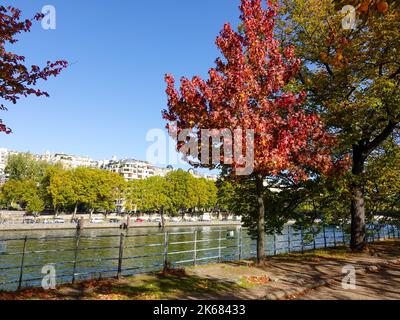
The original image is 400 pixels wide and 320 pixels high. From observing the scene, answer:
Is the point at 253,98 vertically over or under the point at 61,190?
under

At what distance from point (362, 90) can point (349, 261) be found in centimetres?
828

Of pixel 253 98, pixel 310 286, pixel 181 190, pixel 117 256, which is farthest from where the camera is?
pixel 181 190

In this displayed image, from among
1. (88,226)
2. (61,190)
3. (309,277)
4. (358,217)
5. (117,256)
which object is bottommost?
(117,256)

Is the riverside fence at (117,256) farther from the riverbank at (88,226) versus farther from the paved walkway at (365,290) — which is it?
the riverbank at (88,226)

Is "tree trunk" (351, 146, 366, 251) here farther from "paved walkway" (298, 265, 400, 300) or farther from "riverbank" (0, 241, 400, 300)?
"paved walkway" (298, 265, 400, 300)

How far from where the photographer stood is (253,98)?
44.2 ft

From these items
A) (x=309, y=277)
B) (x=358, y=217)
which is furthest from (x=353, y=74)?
(x=309, y=277)

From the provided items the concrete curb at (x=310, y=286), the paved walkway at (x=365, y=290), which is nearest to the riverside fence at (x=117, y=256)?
the concrete curb at (x=310, y=286)

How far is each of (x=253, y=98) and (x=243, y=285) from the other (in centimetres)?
660

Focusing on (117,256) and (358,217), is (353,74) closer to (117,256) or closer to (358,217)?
(358,217)

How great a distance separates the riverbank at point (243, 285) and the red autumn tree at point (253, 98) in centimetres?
371

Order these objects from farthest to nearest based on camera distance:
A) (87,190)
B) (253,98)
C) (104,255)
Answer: (87,190)
(104,255)
(253,98)

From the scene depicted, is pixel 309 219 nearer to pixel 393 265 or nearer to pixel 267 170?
pixel 393 265
